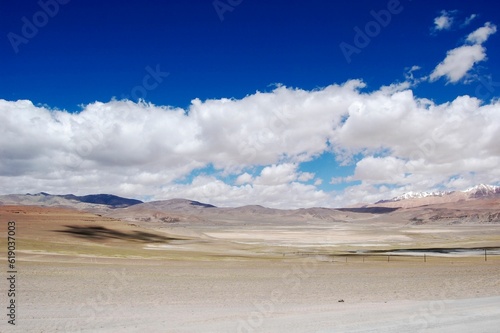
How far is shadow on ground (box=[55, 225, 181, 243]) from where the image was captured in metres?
88.4

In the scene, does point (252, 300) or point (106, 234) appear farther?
point (106, 234)

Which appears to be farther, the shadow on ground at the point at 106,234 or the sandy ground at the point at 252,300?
the shadow on ground at the point at 106,234

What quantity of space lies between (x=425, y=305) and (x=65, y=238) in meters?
70.9

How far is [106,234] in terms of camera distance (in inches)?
3799

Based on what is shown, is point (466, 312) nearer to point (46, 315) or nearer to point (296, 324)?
point (296, 324)

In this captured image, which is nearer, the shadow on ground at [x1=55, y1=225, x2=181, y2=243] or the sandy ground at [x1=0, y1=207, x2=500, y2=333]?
the sandy ground at [x1=0, y1=207, x2=500, y2=333]

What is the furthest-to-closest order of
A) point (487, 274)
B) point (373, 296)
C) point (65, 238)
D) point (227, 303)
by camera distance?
point (65, 238)
point (487, 274)
point (373, 296)
point (227, 303)

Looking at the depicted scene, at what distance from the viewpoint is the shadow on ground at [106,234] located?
290 feet

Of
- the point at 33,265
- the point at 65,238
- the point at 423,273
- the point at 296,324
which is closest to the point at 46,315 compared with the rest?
the point at 296,324

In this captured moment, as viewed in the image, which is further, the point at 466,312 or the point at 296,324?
the point at 466,312

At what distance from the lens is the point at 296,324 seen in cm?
1469

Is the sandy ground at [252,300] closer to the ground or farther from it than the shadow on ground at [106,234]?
farther from it

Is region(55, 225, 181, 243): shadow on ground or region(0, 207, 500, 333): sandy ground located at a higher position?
region(0, 207, 500, 333): sandy ground

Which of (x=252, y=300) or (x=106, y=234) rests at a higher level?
(x=252, y=300)
